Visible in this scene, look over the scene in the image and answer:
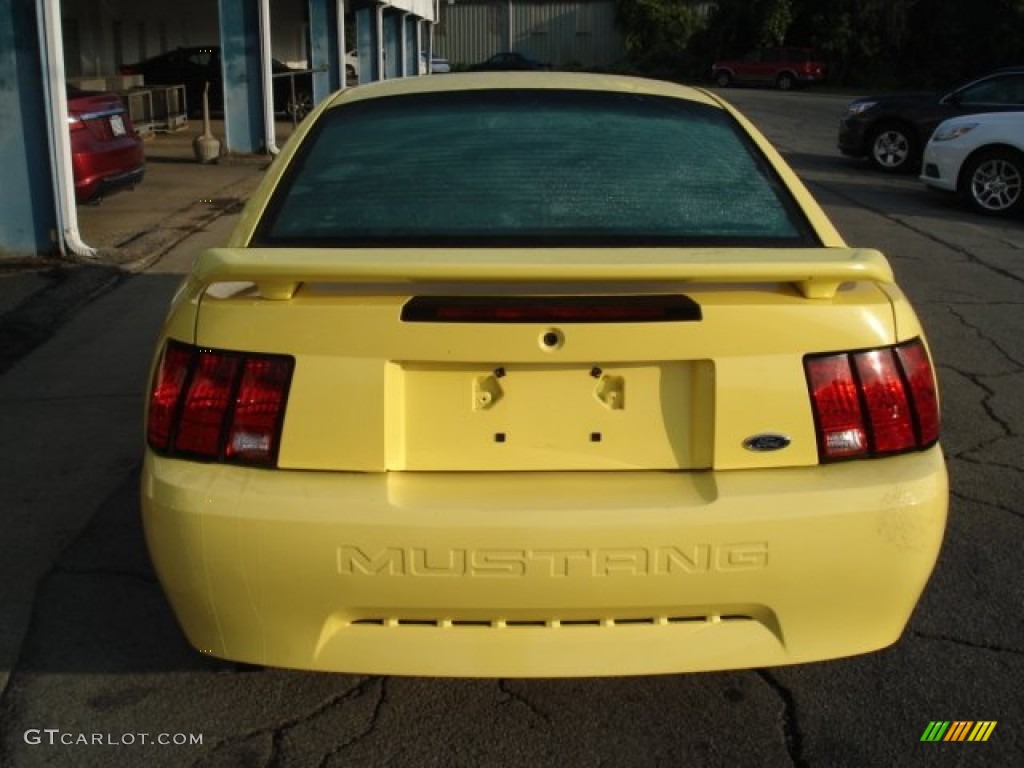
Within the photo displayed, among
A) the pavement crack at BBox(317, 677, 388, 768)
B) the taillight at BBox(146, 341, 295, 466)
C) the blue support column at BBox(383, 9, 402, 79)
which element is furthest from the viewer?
the blue support column at BBox(383, 9, 402, 79)

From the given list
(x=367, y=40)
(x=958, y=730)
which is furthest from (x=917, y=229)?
(x=367, y=40)

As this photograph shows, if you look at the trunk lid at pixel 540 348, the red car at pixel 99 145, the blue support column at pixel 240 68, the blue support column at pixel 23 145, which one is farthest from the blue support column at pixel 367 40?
the trunk lid at pixel 540 348

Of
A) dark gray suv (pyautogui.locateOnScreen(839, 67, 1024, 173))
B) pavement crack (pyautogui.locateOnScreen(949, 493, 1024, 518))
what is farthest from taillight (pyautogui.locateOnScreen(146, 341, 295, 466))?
dark gray suv (pyautogui.locateOnScreen(839, 67, 1024, 173))

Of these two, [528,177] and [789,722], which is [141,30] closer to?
[528,177]

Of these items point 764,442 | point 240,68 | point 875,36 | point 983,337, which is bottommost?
point 983,337

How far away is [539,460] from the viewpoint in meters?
2.56

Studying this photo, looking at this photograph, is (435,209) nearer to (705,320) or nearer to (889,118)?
(705,320)

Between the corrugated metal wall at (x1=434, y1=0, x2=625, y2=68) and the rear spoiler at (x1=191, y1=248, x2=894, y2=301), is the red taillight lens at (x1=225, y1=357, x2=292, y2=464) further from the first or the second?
the corrugated metal wall at (x1=434, y1=0, x2=625, y2=68)

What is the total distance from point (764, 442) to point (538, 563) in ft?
1.96

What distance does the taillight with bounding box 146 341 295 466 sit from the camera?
99.5 inches

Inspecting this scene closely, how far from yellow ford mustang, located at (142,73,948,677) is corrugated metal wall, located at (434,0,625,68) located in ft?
195

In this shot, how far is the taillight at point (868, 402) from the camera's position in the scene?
257cm

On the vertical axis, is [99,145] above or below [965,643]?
above

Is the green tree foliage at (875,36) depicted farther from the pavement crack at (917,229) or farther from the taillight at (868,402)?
the taillight at (868,402)
